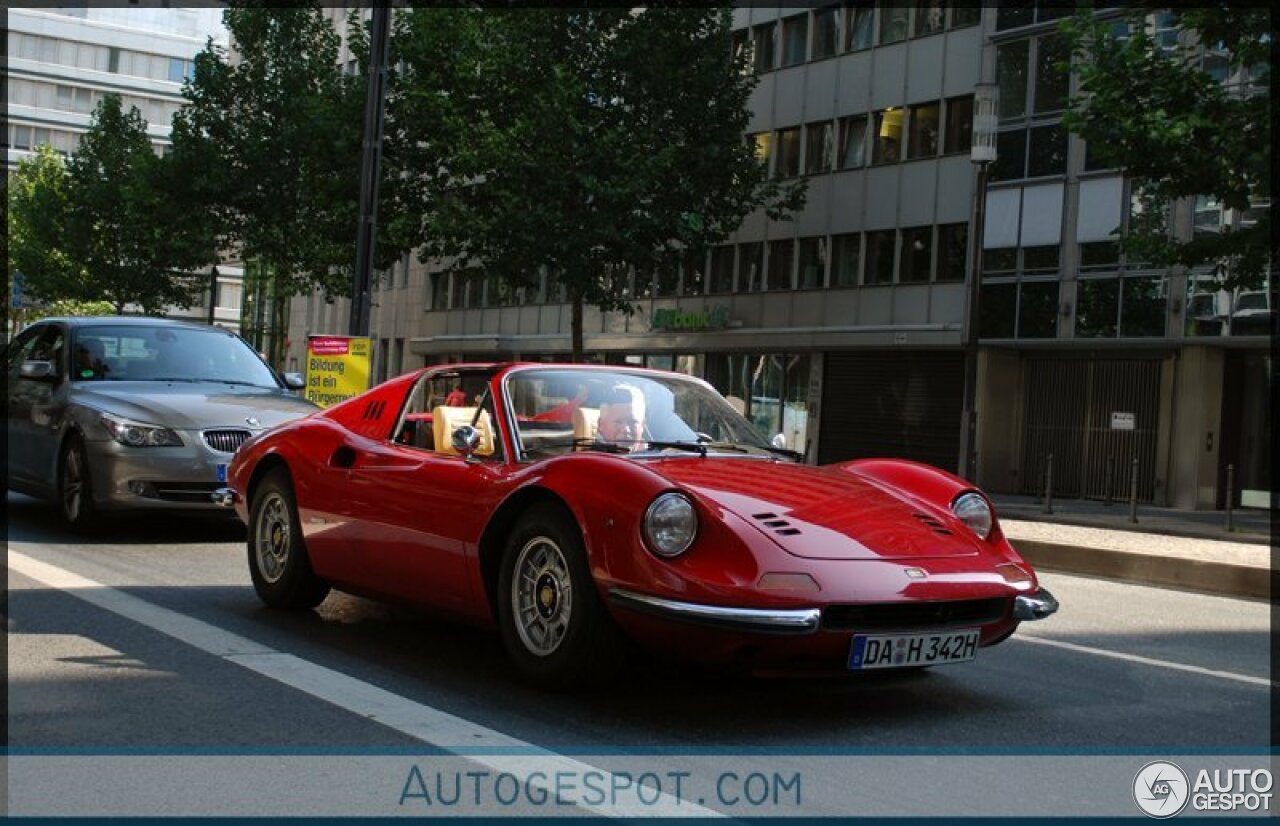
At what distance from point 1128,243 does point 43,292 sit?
54875 millimetres

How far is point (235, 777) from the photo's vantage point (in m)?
4.18

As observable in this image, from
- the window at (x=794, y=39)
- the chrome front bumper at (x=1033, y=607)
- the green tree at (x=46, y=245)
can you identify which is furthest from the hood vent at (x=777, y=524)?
the green tree at (x=46, y=245)

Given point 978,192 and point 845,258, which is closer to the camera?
point 978,192

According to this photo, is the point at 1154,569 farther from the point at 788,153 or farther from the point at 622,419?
the point at 788,153

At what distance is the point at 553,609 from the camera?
17.9 feet

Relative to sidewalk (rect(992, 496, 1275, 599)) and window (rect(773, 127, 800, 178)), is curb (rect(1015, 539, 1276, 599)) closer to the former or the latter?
sidewalk (rect(992, 496, 1275, 599))

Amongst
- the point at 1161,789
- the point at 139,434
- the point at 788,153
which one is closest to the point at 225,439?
the point at 139,434

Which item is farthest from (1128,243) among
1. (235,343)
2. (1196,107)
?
(235,343)

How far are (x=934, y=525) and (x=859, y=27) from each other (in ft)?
104

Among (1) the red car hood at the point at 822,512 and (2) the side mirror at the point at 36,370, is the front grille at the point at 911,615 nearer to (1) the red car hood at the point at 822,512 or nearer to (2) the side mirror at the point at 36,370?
(1) the red car hood at the point at 822,512

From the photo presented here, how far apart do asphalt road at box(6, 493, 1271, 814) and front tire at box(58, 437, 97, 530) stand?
7.24 ft

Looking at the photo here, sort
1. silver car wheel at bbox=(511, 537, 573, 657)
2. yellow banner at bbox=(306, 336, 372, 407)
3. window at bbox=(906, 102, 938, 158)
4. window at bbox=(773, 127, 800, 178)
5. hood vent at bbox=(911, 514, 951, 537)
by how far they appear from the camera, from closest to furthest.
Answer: silver car wheel at bbox=(511, 537, 573, 657) → hood vent at bbox=(911, 514, 951, 537) → yellow banner at bbox=(306, 336, 372, 407) → window at bbox=(906, 102, 938, 158) → window at bbox=(773, 127, 800, 178)

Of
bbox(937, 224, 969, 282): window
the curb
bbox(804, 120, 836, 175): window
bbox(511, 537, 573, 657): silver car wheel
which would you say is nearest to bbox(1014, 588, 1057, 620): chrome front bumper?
bbox(511, 537, 573, 657): silver car wheel

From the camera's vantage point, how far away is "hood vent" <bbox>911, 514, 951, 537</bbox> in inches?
218
